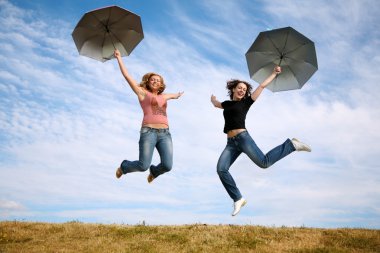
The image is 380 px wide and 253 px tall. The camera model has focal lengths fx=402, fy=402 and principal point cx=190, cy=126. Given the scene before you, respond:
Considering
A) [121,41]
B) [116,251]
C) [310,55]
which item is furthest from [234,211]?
[121,41]

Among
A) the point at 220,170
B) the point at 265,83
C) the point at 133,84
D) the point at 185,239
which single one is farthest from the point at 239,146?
the point at 185,239

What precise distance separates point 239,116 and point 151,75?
8.64 feet

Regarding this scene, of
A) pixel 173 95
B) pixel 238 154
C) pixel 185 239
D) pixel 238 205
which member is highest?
pixel 173 95

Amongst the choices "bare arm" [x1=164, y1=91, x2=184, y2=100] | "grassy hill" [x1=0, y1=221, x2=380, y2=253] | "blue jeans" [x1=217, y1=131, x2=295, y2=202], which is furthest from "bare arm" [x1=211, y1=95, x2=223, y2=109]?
"grassy hill" [x1=0, y1=221, x2=380, y2=253]

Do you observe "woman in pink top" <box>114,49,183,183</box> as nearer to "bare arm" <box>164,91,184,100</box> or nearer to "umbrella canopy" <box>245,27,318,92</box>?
"bare arm" <box>164,91,184,100</box>

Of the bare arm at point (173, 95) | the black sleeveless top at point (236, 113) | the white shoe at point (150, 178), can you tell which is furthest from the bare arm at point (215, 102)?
the white shoe at point (150, 178)

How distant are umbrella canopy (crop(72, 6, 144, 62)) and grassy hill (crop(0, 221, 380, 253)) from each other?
5.61 meters

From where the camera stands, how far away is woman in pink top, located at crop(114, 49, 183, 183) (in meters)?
9.91

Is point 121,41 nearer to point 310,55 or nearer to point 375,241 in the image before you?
point 310,55

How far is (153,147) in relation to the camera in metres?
9.91

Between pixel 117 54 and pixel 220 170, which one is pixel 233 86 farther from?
pixel 117 54

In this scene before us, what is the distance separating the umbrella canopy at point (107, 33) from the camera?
10.6m

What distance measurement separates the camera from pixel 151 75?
10703mm

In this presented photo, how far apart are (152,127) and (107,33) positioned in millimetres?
3110
